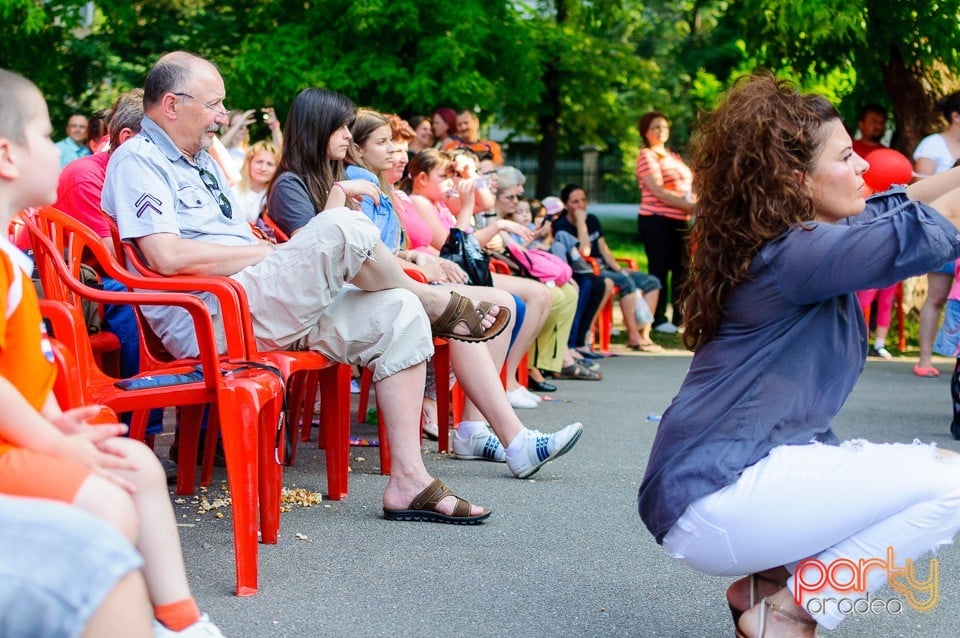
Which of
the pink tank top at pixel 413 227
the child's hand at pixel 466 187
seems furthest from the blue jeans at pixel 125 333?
the child's hand at pixel 466 187

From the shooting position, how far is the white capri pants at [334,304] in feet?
14.1

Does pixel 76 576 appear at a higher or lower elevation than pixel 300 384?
higher

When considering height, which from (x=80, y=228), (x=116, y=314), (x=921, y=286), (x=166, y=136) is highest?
(x=166, y=136)

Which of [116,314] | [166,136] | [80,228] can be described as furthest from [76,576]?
[116,314]

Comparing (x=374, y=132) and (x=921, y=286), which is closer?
(x=374, y=132)

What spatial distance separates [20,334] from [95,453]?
0.26m

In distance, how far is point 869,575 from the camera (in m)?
2.83

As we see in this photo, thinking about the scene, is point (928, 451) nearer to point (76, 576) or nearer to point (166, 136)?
point (76, 576)

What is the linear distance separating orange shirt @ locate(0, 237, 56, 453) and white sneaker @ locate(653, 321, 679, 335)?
35.7 ft

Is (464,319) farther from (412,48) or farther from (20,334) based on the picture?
(412,48)

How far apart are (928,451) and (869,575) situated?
1.06ft

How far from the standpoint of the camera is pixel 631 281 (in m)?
11.2

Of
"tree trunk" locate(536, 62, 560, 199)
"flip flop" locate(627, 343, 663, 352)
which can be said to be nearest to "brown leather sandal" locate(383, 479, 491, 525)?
"flip flop" locate(627, 343, 663, 352)

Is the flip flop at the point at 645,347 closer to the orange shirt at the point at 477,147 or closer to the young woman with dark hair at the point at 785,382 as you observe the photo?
the orange shirt at the point at 477,147
